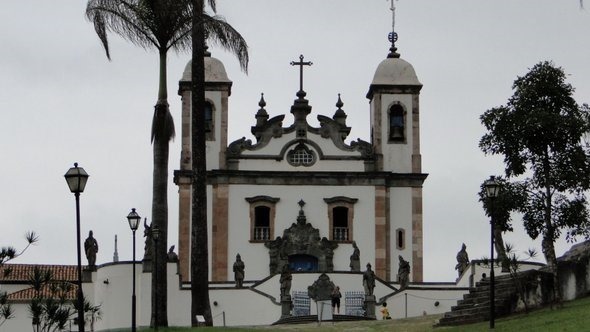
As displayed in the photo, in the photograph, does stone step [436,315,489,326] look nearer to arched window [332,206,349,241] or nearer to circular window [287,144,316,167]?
arched window [332,206,349,241]

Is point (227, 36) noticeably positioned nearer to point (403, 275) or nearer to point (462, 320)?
point (462, 320)

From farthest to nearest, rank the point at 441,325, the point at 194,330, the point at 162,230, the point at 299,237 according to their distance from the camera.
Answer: the point at 299,237
the point at 162,230
the point at 441,325
the point at 194,330

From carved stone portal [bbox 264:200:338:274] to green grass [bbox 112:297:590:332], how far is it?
20.2 metres

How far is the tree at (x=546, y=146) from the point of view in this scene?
37.2 m

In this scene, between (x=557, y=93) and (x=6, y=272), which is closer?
(x=6, y=272)

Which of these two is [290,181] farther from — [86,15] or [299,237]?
[86,15]

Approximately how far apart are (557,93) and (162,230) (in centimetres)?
1004

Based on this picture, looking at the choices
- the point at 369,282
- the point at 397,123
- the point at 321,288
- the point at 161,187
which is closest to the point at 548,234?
the point at 161,187

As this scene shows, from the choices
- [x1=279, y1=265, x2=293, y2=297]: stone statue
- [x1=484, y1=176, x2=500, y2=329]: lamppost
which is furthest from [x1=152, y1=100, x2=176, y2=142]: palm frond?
[x1=279, y1=265, x2=293, y2=297]: stone statue

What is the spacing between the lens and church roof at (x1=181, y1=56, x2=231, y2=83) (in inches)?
2454

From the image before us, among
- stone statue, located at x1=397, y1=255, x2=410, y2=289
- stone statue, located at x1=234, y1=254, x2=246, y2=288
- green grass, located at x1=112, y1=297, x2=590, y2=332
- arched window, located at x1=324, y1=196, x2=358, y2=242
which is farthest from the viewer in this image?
arched window, located at x1=324, y1=196, x2=358, y2=242

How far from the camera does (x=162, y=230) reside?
38.7m

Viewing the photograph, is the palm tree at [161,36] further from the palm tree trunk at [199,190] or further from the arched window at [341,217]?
the arched window at [341,217]

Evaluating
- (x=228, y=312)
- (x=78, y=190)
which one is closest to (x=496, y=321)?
(x=78, y=190)
